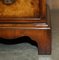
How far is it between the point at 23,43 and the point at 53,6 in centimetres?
64

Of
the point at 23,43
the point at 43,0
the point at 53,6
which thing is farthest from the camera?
the point at 53,6

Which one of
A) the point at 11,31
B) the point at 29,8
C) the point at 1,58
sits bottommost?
the point at 1,58

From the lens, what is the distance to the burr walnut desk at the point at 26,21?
1.04 meters

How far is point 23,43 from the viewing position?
1226 millimetres

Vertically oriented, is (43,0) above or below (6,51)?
above

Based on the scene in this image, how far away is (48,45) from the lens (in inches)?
41.5

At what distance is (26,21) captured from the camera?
1046 millimetres

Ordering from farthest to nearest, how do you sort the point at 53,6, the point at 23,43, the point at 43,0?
1. the point at 53,6
2. the point at 23,43
3. the point at 43,0

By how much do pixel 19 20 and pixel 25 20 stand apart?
0.03 m

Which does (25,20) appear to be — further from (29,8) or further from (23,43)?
(23,43)

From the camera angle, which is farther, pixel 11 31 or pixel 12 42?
pixel 12 42

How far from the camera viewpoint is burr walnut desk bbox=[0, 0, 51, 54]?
104 centimetres

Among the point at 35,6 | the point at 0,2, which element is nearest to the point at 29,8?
the point at 35,6

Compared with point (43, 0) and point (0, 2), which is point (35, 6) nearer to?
point (43, 0)
